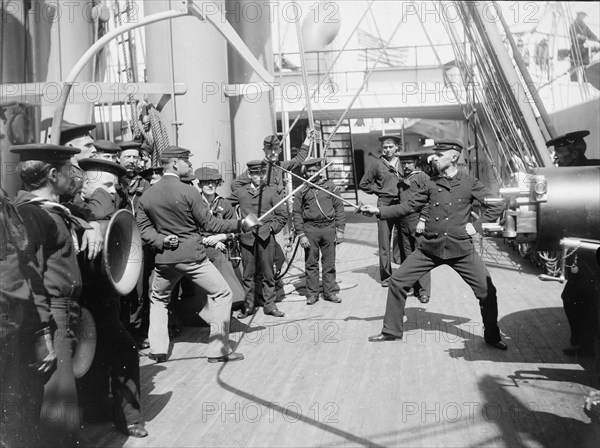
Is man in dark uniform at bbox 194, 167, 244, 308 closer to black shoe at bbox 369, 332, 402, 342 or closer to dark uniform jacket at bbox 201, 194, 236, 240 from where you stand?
dark uniform jacket at bbox 201, 194, 236, 240

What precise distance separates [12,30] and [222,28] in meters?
4.52

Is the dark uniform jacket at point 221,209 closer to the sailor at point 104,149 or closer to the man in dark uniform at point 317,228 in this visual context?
the man in dark uniform at point 317,228

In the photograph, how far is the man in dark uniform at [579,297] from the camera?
4938mm

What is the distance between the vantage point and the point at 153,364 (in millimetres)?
5234

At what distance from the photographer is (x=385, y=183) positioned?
811 cm

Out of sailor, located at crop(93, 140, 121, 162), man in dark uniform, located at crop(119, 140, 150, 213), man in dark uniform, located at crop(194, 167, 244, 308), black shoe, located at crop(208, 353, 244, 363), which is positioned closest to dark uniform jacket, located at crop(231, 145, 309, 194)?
man in dark uniform, located at crop(194, 167, 244, 308)

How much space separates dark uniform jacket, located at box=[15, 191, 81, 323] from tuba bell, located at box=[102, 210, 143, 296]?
20 cm

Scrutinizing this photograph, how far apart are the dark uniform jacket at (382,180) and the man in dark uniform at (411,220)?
10cm

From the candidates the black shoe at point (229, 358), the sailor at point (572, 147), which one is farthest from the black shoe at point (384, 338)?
the sailor at point (572, 147)

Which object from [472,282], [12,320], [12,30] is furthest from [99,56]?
[12,320]

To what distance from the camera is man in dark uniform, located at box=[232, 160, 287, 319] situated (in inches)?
273

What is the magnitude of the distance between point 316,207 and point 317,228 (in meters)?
0.25

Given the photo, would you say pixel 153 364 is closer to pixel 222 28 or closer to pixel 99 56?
pixel 222 28

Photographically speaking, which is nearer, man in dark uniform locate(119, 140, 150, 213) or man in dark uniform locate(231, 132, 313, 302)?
man in dark uniform locate(119, 140, 150, 213)
